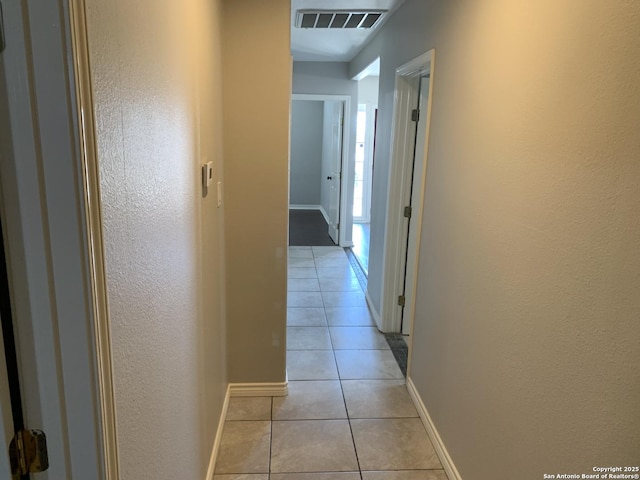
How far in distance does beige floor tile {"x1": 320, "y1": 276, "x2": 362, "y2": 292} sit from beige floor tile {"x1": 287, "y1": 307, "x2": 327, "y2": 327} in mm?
566

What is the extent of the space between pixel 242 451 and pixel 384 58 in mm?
3153

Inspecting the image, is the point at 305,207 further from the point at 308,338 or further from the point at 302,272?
the point at 308,338

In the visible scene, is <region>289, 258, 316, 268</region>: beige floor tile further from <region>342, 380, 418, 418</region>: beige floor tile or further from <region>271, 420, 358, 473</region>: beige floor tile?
<region>271, 420, 358, 473</region>: beige floor tile

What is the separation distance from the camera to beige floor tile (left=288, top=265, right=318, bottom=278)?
5.15m

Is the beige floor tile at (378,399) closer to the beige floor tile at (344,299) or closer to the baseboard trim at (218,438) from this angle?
the baseboard trim at (218,438)

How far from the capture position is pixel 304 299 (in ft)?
14.6

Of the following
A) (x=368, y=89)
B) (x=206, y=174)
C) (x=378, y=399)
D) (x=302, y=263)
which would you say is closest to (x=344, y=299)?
(x=302, y=263)

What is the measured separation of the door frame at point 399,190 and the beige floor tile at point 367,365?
0.42m

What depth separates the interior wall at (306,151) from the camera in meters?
9.03

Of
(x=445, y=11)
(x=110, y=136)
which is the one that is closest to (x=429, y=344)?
(x=445, y=11)

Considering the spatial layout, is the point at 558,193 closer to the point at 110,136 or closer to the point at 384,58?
the point at 110,136

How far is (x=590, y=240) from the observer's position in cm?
120

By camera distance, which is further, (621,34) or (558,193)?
(558,193)

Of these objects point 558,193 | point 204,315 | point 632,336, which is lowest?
point 204,315
